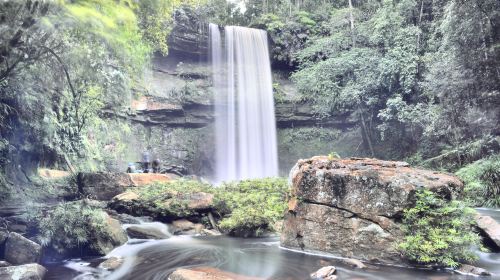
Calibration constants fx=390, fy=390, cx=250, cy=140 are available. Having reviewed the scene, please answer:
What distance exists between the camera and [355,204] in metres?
8.34

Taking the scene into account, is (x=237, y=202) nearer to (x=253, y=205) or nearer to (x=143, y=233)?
(x=253, y=205)

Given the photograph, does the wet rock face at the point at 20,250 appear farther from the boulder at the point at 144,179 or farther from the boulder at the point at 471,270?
the boulder at the point at 471,270

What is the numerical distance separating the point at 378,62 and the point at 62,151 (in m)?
17.1

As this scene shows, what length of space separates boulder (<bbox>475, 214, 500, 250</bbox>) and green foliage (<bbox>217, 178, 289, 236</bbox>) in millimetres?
4521

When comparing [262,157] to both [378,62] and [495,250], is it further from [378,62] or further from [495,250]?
[495,250]

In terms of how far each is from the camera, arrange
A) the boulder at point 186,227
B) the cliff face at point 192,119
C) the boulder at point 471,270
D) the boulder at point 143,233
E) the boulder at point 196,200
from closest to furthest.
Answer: the boulder at point 471,270 → the boulder at point 143,233 → the boulder at point 186,227 → the boulder at point 196,200 → the cliff face at point 192,119

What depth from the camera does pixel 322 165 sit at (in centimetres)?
944

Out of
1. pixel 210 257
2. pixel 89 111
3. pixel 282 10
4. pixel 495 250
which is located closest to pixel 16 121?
pixel 89 111

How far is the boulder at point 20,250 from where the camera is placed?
7.69 meters

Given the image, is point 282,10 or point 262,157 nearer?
point 262,157

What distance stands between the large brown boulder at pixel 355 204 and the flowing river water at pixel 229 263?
38 cm

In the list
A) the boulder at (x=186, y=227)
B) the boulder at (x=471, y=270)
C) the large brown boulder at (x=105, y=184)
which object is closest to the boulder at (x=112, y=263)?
the boulder at (x=186, y=227)

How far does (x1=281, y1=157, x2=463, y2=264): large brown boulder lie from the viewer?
7.86 meters

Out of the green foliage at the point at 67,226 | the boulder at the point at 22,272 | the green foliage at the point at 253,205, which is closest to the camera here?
the boulder at the point at 22,272
